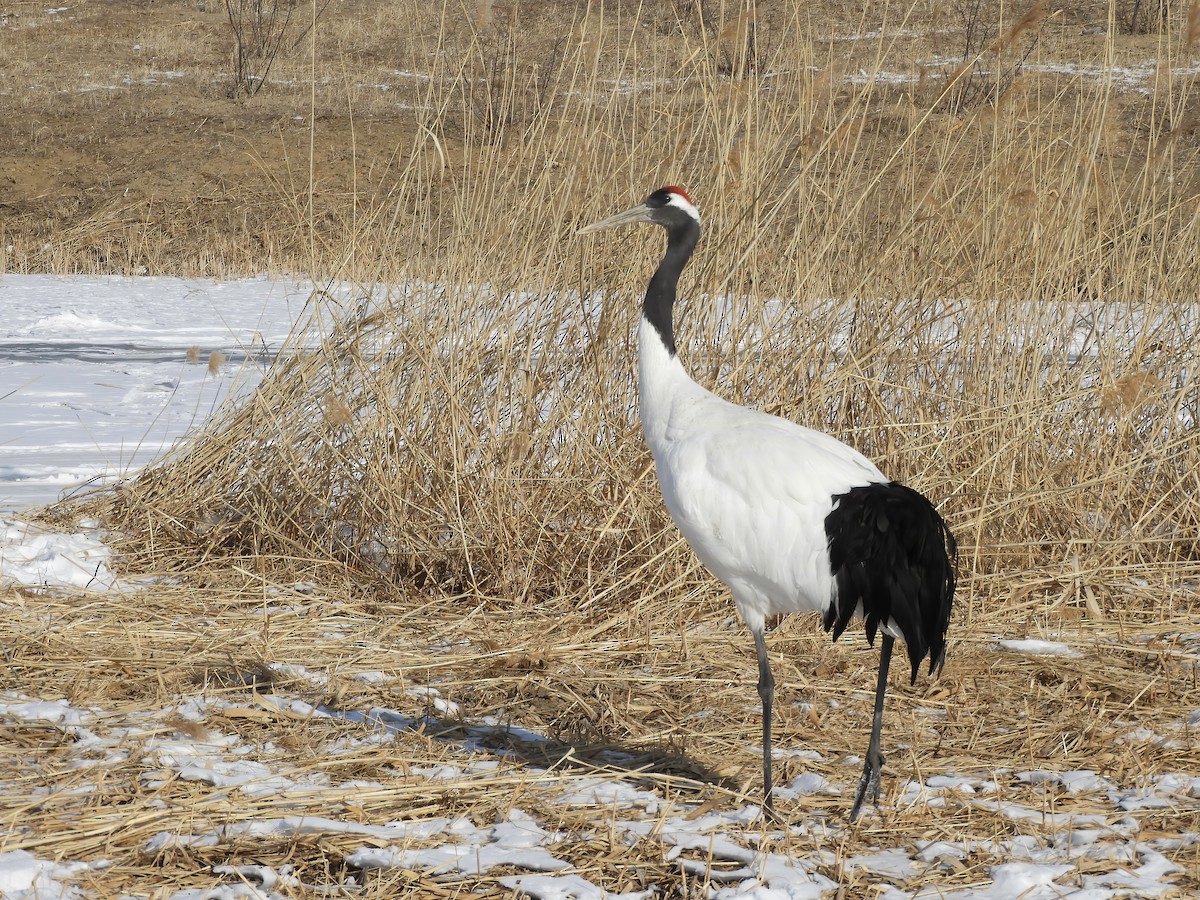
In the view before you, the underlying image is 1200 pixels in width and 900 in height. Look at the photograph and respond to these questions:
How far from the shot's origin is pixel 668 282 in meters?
3.07

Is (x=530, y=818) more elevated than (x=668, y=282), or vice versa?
(x=668, y=282)

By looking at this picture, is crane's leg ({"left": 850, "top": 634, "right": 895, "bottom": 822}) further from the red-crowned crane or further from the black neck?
the black neck

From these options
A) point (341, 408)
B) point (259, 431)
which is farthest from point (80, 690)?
point (259, 431)

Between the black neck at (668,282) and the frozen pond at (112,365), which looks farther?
the frozen pond at (112,365)

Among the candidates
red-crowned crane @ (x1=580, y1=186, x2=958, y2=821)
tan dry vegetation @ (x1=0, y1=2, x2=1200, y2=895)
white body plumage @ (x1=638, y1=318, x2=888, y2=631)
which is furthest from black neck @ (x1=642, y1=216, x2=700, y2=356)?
tan dry vegetation @ (x1=0, y1=2, x2=1200, y2=895)

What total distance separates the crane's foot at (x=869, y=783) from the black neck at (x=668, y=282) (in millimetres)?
999

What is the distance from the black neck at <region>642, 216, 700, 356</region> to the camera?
120 inches

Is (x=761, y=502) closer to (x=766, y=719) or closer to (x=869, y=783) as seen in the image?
(x=766, y=719)

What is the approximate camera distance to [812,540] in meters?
2.67

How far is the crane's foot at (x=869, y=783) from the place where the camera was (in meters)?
2.53

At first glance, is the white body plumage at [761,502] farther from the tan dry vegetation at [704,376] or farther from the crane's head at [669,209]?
the tan dry vegetation at [704,376]

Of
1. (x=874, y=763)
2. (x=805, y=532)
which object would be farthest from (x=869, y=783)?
(x=805, y=532)

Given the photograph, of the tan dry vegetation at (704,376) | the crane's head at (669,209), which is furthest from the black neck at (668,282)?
the tan dry vegetation at (704,376)

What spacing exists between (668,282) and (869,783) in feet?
3.92
